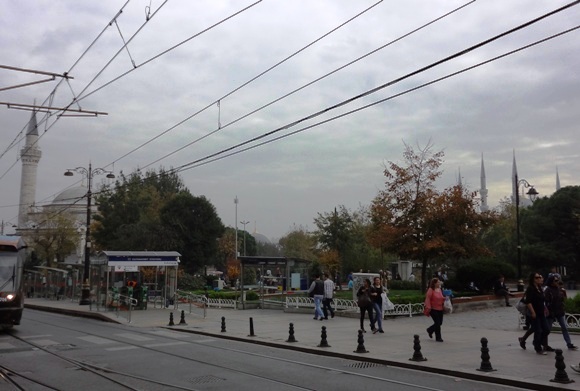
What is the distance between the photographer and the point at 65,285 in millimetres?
44906

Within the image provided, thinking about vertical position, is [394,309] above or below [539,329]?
below

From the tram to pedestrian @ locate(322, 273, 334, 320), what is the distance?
11.0 meters

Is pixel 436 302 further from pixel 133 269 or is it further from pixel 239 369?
pixel 133 269

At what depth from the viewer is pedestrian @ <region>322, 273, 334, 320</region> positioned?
21844 millimetres

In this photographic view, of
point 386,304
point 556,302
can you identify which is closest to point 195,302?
point 386,304

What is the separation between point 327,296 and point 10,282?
11479 mm

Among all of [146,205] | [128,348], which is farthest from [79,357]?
[146,205]

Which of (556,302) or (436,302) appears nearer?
(556,302)

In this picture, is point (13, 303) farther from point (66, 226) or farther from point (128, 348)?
point (66, 226)

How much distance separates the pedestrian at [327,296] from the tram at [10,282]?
1101cm

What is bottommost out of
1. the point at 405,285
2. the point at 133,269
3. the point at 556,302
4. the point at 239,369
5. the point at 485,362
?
the point at 239,369

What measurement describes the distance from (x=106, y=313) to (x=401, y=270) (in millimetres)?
30841

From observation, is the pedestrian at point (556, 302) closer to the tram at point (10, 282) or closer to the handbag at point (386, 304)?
the handbag at point (386, 304)

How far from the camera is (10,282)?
59.5 ft
